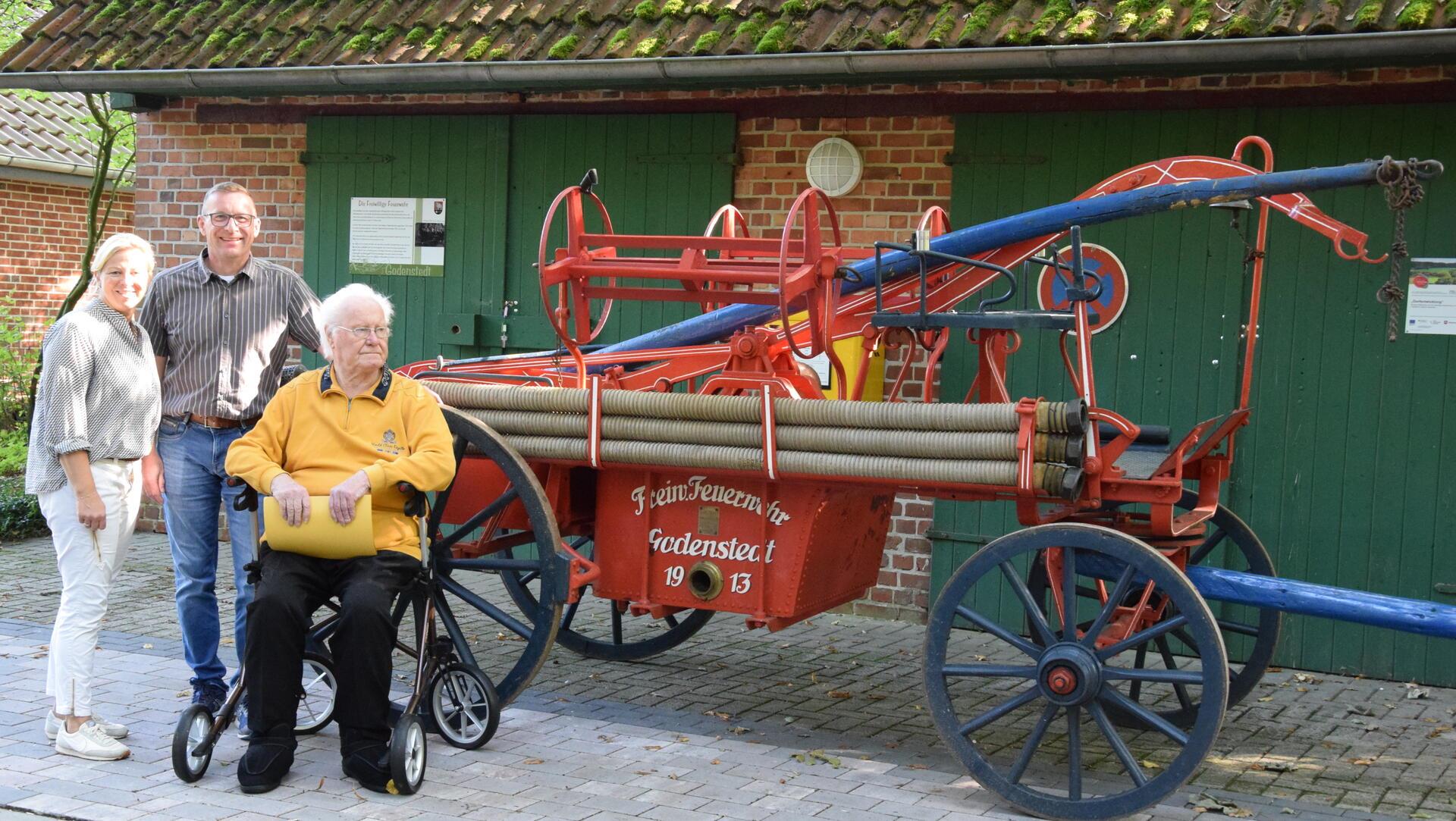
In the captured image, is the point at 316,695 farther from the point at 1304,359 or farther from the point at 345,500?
the point at 1304,359

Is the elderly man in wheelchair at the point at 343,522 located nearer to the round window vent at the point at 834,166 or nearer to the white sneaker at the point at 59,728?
the white sneaker at the point at 59,728

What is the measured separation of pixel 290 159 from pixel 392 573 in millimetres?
4653

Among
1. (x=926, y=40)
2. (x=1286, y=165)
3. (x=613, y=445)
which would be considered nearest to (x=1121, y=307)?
(x=1286, y=165)

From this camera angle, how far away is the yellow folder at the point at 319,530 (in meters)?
4.77

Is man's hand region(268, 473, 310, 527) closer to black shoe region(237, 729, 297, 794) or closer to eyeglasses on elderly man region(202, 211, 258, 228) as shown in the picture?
black shoe region(237, 729, 297, 794)

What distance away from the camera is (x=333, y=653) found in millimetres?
4742

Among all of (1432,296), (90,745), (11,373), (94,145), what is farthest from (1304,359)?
(94,145)

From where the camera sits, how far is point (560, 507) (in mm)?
5672

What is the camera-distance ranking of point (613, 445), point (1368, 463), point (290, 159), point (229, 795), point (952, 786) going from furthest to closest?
point (290, 159), point (1368, 463), point (613, 445), point (952, 786), point (229, 795)

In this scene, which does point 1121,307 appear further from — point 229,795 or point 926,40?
point 229,795

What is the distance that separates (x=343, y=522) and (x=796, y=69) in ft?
10.5

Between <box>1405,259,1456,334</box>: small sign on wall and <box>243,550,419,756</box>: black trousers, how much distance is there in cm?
439

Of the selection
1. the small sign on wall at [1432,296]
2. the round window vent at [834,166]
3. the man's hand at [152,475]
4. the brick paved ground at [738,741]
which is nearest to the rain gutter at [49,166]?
the brick paved ground at [738,741]

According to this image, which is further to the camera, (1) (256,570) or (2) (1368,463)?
A: (2) (1368,463)
